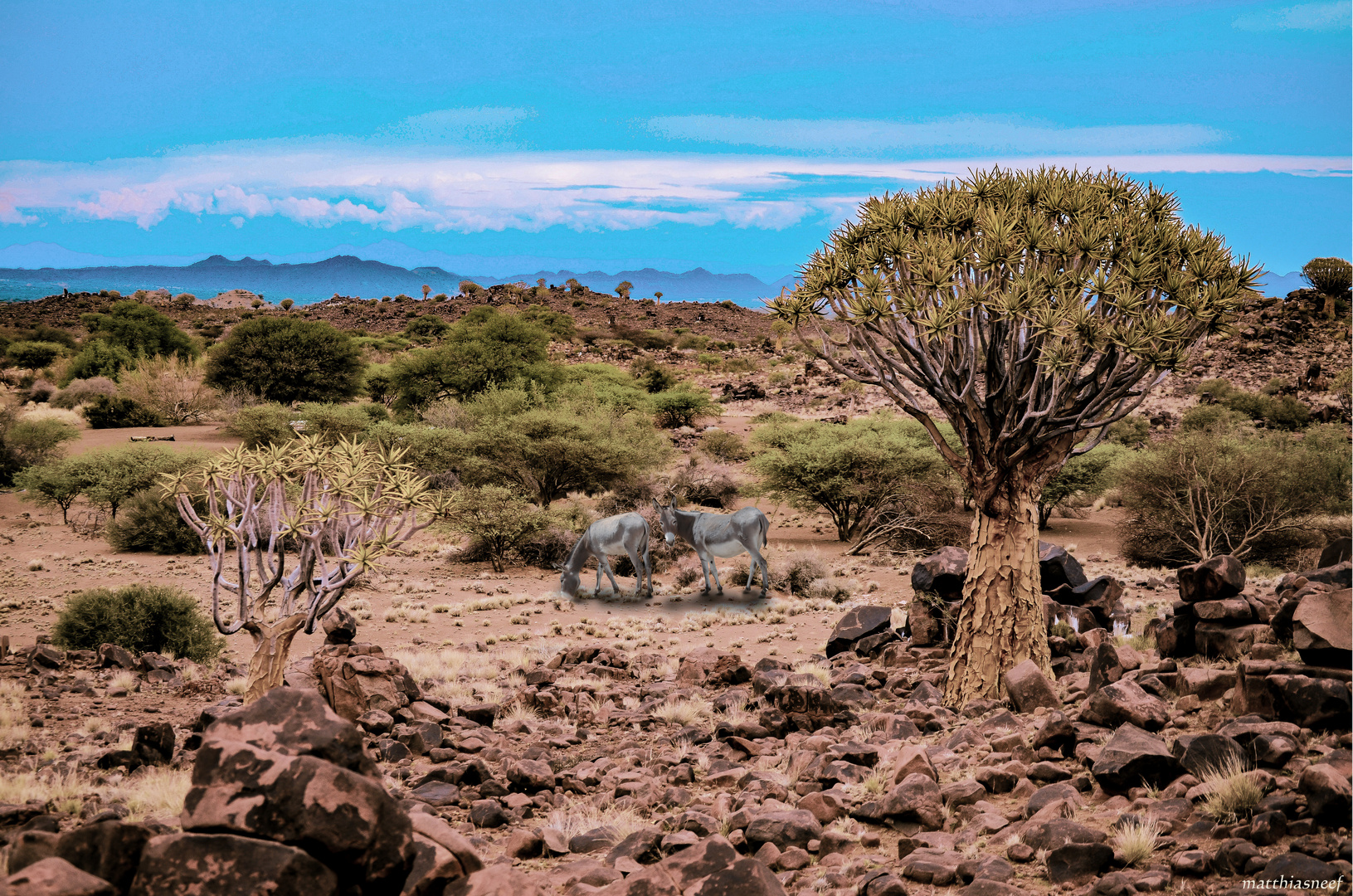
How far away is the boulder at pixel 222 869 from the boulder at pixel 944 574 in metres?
9.06

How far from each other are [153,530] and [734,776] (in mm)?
18607

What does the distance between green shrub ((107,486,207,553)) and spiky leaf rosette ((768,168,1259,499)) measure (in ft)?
56.4

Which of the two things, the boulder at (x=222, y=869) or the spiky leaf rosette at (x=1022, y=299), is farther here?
the spiky leaf rosette at (x=1022, y=299)

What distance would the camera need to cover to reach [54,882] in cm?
314

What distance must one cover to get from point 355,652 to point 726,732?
4.45 m

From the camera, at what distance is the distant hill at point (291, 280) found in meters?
82.6

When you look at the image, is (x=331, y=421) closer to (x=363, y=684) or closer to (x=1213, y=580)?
(x=363, y=684)

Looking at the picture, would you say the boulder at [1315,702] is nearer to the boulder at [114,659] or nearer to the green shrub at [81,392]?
the boulder at [114,659]

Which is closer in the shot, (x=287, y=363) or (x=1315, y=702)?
(x=1315, y=702)

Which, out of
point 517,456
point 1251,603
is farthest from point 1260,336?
point 1251,603

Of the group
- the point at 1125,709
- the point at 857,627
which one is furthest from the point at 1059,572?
the point at 1125,709

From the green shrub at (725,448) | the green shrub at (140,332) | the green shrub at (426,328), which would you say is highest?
Answer: the green shrub at (426,328)

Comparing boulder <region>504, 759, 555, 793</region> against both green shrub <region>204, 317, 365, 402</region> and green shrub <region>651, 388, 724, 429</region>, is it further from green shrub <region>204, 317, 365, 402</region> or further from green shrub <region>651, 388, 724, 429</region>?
green shrub <region>204, 317, 365, 402</region>

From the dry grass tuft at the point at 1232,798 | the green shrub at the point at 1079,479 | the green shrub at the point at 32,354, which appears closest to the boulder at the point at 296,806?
the dry grass tuft at the point at 1232,798
